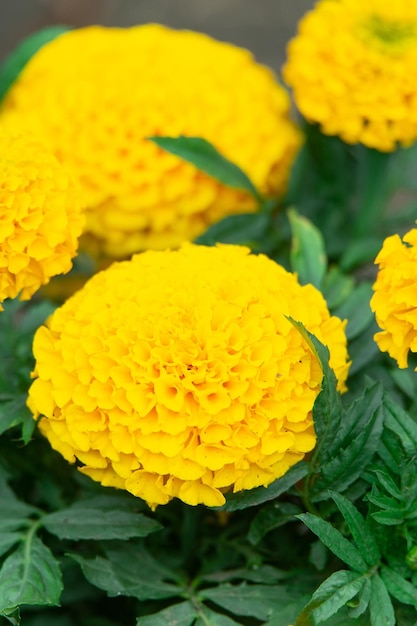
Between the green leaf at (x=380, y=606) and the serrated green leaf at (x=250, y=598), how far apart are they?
125mm

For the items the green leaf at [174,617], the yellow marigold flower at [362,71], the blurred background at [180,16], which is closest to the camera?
the green leaf at [174,617]

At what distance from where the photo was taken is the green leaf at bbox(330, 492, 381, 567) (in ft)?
2.64

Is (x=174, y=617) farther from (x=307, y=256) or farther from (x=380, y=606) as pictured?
(x=307, y=256)

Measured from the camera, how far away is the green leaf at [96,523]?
901mm

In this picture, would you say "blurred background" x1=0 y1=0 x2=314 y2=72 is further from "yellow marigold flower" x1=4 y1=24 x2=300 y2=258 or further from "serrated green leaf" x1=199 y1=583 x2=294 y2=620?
"serrated green leaf" x1=199 y1=583 x2=294 y2=620

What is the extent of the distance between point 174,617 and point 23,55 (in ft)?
2.66

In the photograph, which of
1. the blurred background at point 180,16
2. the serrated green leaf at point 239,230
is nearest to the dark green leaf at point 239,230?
the serrated green leaf at point 239,230

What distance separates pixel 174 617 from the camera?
887mm

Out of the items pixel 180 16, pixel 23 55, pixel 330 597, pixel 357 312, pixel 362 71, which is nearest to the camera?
pixel 330 597

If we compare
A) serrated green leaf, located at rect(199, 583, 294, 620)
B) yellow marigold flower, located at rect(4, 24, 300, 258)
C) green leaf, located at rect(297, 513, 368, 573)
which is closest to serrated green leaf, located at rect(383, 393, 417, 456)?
green leaf, located at rect(297, 513, 368, 573)

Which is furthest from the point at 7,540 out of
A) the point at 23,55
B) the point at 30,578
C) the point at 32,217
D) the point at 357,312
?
the point at 23,55

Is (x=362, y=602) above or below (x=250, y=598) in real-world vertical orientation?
above

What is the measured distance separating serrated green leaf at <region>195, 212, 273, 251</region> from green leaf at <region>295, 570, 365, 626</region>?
51 cm

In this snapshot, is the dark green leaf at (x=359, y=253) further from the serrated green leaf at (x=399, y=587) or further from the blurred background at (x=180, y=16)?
the blurred background at (x=180, y=16)
